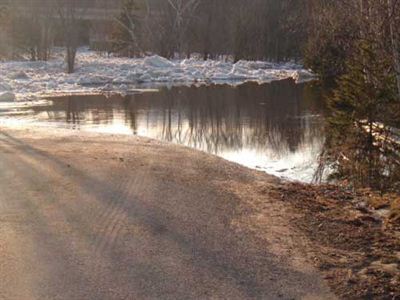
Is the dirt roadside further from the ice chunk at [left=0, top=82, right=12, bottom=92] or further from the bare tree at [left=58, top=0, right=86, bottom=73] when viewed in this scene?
the bare tree at [left=58, top=0, right=86, bottom=73]

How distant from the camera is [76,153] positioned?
1270 centimetres

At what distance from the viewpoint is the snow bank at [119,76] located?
3434 centimetres

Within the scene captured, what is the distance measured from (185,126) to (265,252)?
13.1 meters

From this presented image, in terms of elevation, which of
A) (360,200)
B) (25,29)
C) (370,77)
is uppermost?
(25,29)

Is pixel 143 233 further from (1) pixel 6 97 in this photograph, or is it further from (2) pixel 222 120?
(1) pixel 6 97

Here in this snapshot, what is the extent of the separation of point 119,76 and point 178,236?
34.6m

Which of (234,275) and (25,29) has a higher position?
(25,29)

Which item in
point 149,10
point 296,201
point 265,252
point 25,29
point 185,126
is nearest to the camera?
point 265,252

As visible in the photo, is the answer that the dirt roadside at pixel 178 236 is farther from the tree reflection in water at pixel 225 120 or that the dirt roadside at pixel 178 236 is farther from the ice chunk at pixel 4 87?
the ice chunk at pixel 4 87

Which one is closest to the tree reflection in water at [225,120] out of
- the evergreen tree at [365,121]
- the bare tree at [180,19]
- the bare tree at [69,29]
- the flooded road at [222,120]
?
the flooded road at [222,120]

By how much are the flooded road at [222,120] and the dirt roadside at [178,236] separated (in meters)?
2.94

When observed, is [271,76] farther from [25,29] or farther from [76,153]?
[76,153]

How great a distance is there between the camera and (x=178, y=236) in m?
7.28

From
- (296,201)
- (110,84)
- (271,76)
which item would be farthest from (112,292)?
(271,76)
